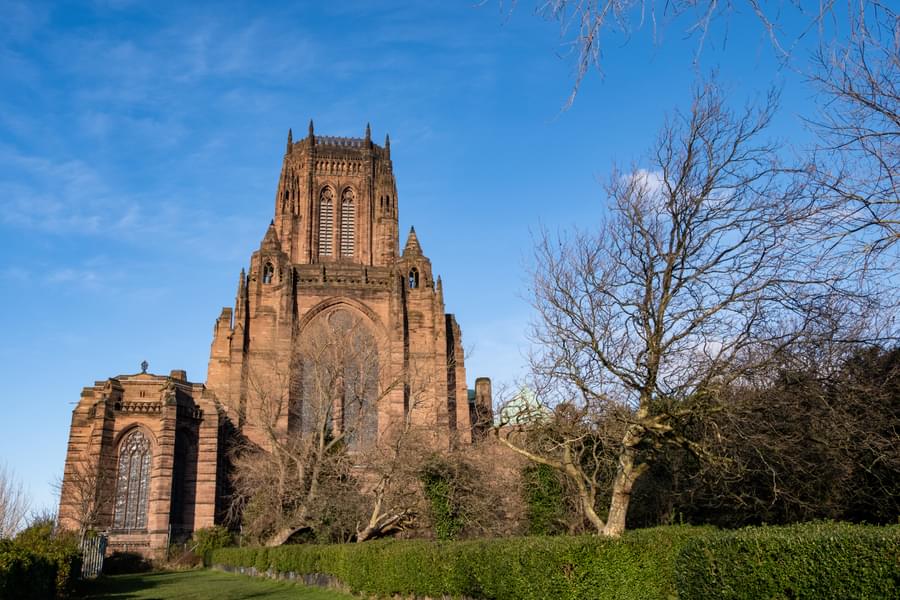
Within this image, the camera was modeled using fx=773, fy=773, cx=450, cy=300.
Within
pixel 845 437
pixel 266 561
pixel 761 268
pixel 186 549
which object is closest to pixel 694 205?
pixel 761 268

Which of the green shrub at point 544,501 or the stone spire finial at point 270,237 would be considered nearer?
the green shrub at point 544,501

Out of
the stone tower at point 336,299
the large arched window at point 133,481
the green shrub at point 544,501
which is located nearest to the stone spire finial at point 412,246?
the stone tower at point 336,299

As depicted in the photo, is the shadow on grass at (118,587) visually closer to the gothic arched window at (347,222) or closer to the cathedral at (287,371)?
the cathedral at (287,371)

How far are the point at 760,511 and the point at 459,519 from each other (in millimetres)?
8669

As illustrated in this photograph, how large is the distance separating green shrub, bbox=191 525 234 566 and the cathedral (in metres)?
1.17

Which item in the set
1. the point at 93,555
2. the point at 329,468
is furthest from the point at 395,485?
the point at 93,555

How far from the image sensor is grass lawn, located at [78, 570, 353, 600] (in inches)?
811

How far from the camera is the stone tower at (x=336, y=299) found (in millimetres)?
42875

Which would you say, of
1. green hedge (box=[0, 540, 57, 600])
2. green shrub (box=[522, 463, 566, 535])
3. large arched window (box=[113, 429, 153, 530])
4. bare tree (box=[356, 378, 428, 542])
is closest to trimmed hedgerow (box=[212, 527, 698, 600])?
green shrub (box=[522, 463, 566, 535])

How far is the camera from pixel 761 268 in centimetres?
1434

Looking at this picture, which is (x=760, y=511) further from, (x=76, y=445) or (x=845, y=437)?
(x=76, y=445)

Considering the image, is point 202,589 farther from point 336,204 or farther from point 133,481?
point 336,204

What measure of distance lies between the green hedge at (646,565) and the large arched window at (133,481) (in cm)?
2080

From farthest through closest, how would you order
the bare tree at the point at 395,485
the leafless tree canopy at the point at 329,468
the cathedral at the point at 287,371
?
the cathedral at the point at 287,371 < the leafless tree canopy at the point at 329,468 < the bare tree at the point at 395,485
